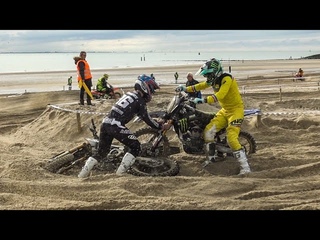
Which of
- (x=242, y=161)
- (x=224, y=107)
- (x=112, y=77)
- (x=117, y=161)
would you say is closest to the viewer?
(x=242, y=161)

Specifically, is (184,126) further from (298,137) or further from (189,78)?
(189,78)

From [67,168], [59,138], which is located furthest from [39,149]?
[67,168]

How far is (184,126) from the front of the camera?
771 centimetres

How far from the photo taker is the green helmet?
743 centimetres

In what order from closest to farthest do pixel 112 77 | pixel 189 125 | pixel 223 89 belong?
1. pixel 223 89
2. pixel 189 125
3. pixel 112 77

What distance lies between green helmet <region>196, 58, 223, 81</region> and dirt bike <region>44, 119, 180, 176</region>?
4.43ft

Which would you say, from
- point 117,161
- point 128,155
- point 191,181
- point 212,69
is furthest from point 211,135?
point 117,161

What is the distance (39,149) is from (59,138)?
4.63 ft

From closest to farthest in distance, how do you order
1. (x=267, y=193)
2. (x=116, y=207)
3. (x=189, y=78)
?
(x=116, y=207) < (x=267, y=193) < (x=189, y=78)

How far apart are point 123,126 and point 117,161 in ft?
2.75

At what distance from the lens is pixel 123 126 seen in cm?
687

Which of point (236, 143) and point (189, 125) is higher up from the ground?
point (189, 125)

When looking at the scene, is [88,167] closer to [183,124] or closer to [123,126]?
[123,126]

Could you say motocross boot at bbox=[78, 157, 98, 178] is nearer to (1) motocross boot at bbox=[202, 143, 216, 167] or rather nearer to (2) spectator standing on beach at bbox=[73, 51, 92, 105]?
(1) motocross boot at bbox=[202, 143, 216, 167]
